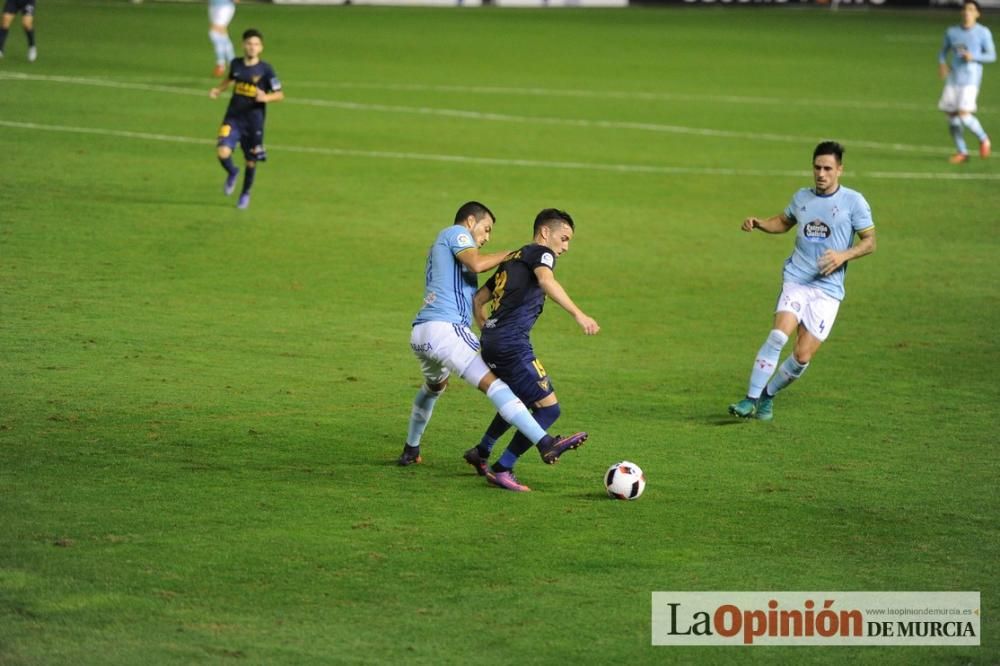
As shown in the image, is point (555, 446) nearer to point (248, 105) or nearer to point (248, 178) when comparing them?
point (248, 105)

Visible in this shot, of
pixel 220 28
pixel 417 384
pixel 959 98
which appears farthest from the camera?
pixel 220 28

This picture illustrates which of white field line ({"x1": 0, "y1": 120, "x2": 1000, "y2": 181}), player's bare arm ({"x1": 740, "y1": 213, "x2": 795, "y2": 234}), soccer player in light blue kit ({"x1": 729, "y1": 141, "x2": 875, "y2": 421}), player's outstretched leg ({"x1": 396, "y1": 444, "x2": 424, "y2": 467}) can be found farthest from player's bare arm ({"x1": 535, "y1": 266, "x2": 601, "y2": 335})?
white field line ({"x1": 0, "y1": 120, "x2": 1000, "y2": 181})

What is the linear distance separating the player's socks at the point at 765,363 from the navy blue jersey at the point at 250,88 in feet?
34.7

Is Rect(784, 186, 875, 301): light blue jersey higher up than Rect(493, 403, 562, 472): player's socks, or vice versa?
Rect(784, 186, 875, 301): light blue jersey

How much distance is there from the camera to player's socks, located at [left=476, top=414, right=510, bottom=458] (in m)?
10.8

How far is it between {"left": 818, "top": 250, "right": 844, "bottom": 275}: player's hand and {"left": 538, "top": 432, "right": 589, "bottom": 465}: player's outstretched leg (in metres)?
3.60

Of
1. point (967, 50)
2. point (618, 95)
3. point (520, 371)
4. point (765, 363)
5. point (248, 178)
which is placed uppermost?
point (618, 95)

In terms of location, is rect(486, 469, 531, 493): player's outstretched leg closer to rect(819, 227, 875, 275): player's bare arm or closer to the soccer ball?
the soccer ball

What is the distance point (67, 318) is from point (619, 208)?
1013 cm

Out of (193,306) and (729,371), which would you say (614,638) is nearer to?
(729,371)

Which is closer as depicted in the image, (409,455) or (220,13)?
(409,455)

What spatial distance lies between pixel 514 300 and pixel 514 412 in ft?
2.77

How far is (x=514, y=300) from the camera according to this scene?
10.5 m

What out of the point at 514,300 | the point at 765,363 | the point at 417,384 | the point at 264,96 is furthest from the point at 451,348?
the point at 264,96
